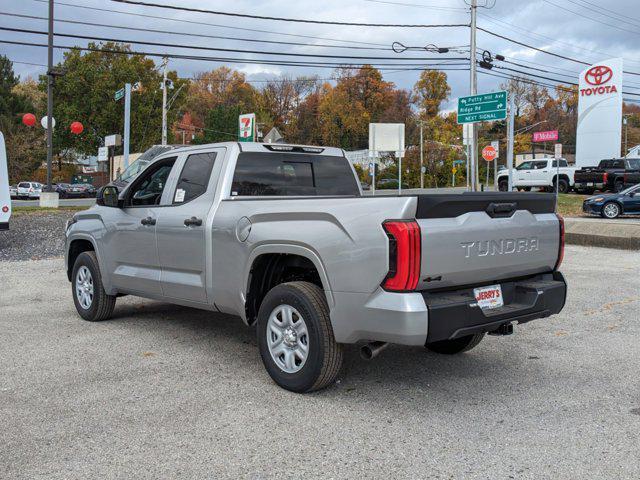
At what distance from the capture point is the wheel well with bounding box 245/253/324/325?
479cm

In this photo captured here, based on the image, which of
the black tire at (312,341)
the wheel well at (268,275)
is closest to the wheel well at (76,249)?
the wheel well at (268,275)

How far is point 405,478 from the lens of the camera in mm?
3182

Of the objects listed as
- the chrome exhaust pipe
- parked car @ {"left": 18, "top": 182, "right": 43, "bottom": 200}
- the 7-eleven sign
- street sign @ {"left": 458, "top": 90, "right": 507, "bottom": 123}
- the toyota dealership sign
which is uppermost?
the toyota dealership sign

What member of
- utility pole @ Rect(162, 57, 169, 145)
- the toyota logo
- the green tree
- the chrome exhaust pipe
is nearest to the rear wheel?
the chrome exhaust pipe

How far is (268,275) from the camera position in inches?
194

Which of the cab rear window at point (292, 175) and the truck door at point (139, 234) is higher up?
the cab rear window at point (292, 175)

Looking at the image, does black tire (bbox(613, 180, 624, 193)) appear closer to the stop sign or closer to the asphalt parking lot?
the stop sign

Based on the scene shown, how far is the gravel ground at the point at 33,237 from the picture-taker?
1333 centimetres

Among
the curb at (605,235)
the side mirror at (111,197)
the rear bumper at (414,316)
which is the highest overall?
the side mirror at (111,197)

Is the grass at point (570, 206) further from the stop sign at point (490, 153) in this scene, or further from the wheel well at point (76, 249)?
the wheel well at point (76, 249)

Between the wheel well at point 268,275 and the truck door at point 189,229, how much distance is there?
52 centimetres

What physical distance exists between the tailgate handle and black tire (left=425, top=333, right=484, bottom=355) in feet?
4.51

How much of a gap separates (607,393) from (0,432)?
4.13 metres

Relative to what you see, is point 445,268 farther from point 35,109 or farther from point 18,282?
point 35,109
